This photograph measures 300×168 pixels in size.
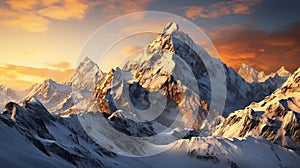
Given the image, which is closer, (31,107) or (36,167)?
(36,167)

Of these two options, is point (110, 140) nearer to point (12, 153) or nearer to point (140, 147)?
point (140, 147)

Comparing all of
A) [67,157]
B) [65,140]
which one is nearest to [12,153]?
[67,157]

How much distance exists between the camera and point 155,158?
162250 millimetres

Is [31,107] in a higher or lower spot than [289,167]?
higher

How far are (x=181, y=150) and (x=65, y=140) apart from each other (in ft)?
291

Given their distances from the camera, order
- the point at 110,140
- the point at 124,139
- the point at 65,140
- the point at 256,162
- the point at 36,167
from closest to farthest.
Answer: the point at 36,167 < the point at 65,140 < the point at 110,140 < the point at 124,139 < the point at 256,162

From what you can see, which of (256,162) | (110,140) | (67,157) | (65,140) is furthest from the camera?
(256,162)

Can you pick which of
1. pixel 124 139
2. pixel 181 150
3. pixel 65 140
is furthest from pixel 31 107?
pixel 181 150

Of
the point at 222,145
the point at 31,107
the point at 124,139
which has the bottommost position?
the point at 222,145

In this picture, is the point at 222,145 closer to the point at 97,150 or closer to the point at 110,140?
the point at 110,140

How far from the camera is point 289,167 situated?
199m

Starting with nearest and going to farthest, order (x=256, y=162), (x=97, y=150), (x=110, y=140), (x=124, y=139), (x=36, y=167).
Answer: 1. (x=36, y=167)
2. (x=97, y=150)
3. (x=110, y=140)
4. (x=124, y=139)
5. (x=256, y=162)

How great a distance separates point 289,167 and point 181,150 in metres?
66.1

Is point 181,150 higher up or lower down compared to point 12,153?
lower down
